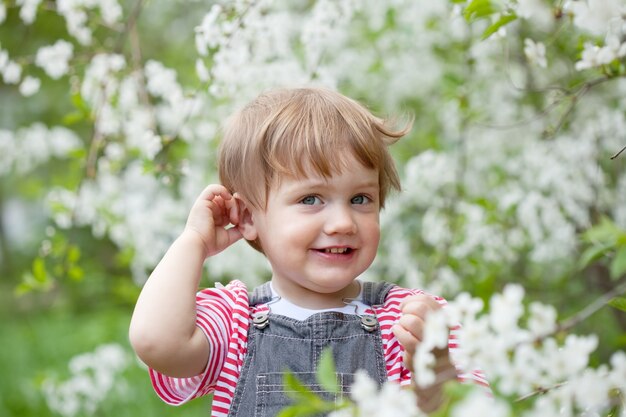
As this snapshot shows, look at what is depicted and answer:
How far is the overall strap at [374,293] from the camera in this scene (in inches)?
78.4

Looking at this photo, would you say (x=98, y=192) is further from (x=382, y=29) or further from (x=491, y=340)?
(x=491, y=340)

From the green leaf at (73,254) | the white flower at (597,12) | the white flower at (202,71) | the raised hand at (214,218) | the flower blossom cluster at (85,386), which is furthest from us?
the flower blossom cluster at (85,386)

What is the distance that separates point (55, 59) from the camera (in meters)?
3.34

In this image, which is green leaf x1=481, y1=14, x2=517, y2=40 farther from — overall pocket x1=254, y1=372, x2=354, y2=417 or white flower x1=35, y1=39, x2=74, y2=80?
white flower x1=35, y1=39, x2=74, y2=80

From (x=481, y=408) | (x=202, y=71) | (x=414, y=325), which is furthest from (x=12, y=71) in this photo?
(x=481, y=408)

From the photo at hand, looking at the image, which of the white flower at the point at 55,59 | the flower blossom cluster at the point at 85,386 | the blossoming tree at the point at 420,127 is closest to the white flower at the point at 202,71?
the blossoming tree at the point at 420,127

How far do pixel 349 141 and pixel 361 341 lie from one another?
0.45 m

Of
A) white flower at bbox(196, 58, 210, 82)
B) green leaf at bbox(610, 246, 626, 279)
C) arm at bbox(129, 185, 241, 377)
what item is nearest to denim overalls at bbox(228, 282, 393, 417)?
arm at bbox(129, 185, 241, 377)

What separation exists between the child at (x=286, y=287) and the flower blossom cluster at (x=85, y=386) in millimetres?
2825

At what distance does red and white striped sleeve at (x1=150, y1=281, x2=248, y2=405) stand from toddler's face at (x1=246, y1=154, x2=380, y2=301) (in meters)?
0.15

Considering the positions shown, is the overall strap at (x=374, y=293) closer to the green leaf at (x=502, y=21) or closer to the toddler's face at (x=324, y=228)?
the toddler's face at (x=324, y=228)

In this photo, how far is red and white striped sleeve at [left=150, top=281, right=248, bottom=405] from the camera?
1.86 m

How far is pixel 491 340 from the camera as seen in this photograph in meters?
1.07

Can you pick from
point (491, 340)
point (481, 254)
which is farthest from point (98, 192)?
point (491, 340)
